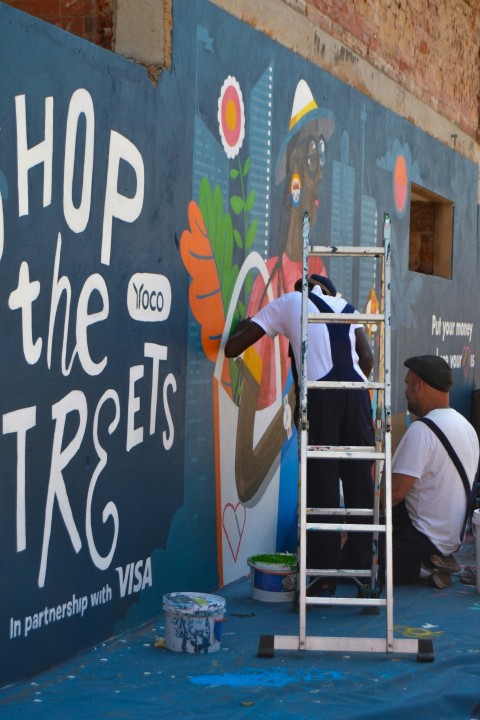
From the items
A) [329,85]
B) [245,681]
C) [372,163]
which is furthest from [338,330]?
[372,163]

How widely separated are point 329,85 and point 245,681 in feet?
14.6

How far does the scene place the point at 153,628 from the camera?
5.54m

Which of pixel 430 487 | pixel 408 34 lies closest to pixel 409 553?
pixel 430 487

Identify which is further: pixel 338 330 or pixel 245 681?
pixel 338 330

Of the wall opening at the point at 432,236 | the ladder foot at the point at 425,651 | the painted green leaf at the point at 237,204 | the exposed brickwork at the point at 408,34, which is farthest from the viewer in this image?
the wall opening at the point at 432,236

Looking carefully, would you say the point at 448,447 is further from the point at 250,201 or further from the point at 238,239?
the point at 250,201

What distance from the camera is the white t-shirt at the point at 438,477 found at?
666cm

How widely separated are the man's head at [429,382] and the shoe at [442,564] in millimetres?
842

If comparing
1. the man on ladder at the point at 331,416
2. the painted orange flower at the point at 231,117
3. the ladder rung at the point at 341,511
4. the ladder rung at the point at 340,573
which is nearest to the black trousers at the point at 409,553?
the man on ladder at the point at 331,416

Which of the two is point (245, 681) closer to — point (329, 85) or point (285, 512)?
point (285, 512)

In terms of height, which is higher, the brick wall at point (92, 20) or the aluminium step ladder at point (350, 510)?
the brick wall at point (92, 20)

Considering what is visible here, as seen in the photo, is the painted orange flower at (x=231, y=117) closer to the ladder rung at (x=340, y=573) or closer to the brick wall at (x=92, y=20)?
the brick wall at (x=92, y=20)

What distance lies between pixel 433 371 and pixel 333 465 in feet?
3.66

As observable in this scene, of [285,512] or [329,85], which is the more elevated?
[329,85]
